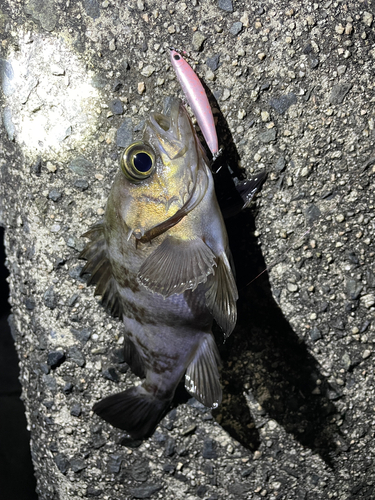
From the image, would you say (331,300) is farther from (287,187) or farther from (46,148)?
(46,148)

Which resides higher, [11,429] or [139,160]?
[139,160]

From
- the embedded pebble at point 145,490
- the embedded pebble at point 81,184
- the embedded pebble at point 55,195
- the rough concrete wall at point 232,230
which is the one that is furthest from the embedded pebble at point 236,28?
the embedded pebble at point 145,490

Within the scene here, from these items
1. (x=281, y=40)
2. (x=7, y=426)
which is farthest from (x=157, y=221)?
(x=7, y=426)

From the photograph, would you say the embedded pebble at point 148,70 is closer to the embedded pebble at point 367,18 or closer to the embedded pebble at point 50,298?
the embedded pebble at point 367,18

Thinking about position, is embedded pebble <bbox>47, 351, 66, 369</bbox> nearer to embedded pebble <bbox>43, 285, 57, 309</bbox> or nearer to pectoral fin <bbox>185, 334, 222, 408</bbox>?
embedded pebble <bbox>43, 285, 57, 309</bbox>

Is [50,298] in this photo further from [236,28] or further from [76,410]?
[236,28]

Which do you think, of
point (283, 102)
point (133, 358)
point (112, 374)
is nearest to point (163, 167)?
point (283, 102)
